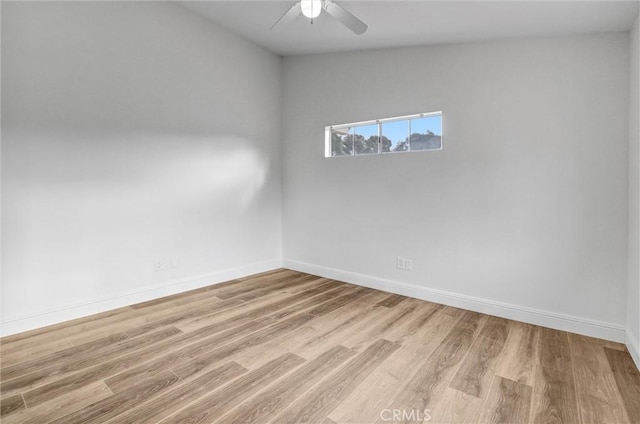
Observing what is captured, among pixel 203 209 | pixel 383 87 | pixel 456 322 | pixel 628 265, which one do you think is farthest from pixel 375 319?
pixel 383 87

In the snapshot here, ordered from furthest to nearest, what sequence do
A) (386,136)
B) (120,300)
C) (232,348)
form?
(386,136) < (120,300) < (232,348)

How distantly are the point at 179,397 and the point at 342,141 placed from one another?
3148 mm

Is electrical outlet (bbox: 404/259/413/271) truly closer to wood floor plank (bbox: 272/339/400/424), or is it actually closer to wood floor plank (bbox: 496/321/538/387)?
wood floor plank (bbox: 496/321/538/387)

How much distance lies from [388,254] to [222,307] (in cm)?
184

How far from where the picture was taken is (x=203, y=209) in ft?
11.8

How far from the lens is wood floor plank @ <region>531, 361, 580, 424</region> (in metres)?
1.57

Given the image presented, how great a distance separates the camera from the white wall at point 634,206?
2074 millimetres

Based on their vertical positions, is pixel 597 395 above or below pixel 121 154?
below

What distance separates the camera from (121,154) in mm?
2912

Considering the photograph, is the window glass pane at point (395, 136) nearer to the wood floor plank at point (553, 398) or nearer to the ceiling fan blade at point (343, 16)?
the ceiling fan blade at point (343, 16)

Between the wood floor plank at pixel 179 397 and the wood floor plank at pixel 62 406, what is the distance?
260 millimetres

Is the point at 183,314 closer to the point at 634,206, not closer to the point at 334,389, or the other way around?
the point at 334,389

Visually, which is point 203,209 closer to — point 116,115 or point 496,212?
point 116,115

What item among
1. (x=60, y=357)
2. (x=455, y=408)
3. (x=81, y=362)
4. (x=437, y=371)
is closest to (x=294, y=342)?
(x=437, y=371)
